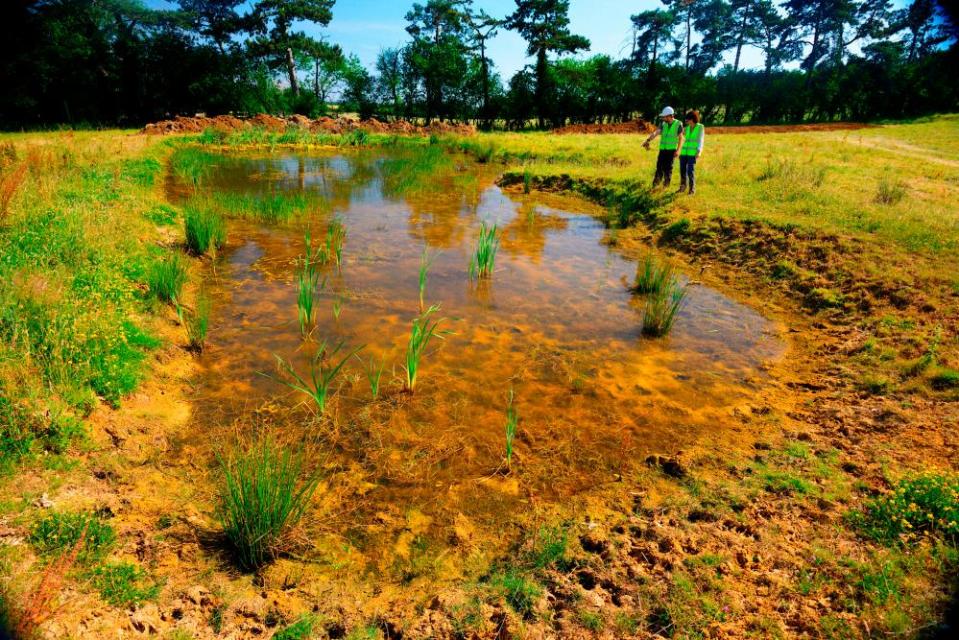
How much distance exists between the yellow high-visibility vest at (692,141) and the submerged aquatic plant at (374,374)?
7.60m

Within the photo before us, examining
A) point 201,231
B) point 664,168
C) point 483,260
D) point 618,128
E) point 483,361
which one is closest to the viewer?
point 483,361

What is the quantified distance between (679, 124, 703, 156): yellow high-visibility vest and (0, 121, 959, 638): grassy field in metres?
3.87

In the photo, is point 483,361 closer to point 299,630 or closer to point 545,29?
point 299,630

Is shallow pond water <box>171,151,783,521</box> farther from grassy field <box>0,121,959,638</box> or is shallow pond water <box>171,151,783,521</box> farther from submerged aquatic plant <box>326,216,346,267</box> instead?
grassy field <box>0,121,959,638</box>

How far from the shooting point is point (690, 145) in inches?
359

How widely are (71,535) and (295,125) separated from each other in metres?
27.4

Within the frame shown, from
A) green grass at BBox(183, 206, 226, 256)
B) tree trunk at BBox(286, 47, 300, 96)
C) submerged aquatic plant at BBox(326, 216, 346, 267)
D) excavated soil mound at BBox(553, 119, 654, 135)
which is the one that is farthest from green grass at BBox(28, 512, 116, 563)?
tree trunk at BBox(286, 47, 300, 96)

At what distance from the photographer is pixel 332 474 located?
3.21 metres

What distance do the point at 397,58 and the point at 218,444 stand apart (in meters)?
43.0

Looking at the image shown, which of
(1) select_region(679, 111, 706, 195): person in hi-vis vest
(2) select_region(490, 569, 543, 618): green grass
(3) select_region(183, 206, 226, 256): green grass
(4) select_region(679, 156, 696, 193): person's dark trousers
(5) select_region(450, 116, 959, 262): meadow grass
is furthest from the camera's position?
(4) select_region(679, 156, 696, 193): person's dark trousers

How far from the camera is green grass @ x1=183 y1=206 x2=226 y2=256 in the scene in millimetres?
6609

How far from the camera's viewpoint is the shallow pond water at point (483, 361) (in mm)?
3395

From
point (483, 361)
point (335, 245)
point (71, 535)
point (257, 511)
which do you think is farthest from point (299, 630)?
point (335, 245)

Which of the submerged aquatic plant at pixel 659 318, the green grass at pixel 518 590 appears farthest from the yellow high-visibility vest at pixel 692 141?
the green grass at pixel 518 590
